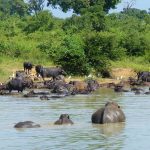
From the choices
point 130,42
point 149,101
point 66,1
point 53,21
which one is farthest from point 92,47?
point 66,1

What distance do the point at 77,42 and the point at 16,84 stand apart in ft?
27.0

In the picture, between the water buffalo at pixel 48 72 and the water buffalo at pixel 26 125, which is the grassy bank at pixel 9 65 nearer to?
the water buffalo at pixel 48 72

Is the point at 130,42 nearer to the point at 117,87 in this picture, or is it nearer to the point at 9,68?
the point at 9,68

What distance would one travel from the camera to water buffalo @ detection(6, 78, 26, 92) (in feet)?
77.4

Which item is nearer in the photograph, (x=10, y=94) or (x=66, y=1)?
(x=10, y=94)

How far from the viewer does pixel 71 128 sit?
14156 mm

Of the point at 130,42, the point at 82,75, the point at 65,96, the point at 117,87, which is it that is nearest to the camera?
the point at 65,96

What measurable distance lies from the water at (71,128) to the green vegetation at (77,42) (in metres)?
9.26

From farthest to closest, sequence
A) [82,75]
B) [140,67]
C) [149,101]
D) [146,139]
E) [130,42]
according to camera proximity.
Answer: [130,42], [140,67], [82,75], [149,101], [146,139]

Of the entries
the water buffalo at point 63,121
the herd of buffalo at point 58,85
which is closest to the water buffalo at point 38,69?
the herd of buffalo at point 58,85

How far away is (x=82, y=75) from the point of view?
3034 cm

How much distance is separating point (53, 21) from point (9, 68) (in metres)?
15.2

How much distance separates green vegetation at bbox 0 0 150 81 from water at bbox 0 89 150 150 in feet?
30.4

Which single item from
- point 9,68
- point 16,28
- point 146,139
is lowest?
point 146,139
